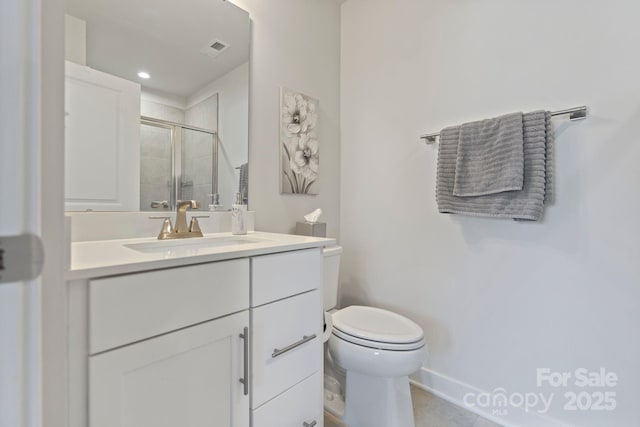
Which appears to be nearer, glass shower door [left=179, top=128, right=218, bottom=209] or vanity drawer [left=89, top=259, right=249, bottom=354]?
vanity drawer [left=89, top=259, right=249, bottom=354]

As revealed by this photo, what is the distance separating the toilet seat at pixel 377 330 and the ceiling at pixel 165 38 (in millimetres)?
1268

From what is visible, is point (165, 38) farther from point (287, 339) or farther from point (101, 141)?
point (287, 339)

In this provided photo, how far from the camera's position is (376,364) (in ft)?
3.89

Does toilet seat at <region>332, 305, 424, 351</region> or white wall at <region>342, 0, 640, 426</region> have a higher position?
white wall at <region>342, 0, 640, 426</region>

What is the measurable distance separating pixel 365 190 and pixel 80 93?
145cm

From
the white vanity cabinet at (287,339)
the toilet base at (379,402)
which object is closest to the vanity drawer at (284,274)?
the white vanity cabinet at (287,339)

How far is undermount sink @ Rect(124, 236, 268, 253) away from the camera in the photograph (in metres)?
1.02

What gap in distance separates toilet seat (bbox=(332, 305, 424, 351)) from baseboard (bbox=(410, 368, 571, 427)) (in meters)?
0.47

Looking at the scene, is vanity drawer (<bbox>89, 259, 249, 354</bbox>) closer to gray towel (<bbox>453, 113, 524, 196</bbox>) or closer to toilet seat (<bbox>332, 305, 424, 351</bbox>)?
toilet seat (<bbox>332, 305, 424, 351</bbox>)

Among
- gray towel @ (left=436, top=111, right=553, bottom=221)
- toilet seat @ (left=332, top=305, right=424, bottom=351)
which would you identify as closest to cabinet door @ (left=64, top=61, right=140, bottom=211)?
toilet seat @ (left=332, top=305, right=424, bottom=351)

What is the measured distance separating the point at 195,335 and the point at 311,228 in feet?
3.10

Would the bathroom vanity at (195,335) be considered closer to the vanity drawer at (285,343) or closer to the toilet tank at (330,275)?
the vanity drawer at (285,343)

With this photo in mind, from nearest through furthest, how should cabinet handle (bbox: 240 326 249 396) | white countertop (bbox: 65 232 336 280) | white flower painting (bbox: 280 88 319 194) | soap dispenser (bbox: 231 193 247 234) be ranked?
white countertop (bbox: 65 232 336 280), cabinet handle (bbox: 240 326 249 396), soap dispenser (bbox: 231 193 247 234), white flower painting (bbox: 280 88 319 194)

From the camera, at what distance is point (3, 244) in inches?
13.8
